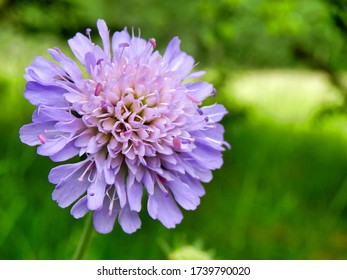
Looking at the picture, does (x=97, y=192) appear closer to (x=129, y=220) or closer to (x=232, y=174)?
(x=129, y=220)

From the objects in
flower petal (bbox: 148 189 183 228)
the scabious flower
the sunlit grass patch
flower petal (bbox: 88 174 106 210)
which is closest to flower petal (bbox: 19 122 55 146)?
the scabious flower

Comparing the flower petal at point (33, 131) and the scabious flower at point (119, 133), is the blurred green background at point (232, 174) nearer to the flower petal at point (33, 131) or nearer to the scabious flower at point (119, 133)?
the scabious flower at point (119, 133)

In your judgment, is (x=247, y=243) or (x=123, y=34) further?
(x=247, y=243)

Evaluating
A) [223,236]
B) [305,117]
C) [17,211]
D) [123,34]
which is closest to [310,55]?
[223,236]

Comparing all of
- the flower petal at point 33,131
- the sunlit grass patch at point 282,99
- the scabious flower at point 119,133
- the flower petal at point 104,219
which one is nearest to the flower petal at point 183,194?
the scabious flower at point 119,133

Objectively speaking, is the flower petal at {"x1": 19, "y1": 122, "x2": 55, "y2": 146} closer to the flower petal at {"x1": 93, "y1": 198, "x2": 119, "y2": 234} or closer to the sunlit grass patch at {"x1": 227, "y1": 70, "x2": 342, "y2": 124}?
the flower petal at {"x1": 93, "y1": 198, "x2": 119, "y2": 234}

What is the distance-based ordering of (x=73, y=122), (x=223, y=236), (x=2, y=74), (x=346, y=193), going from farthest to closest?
(x=2, y=74) → (x=346, y=193) → (x=223, y=236) → (x=73, y=122)

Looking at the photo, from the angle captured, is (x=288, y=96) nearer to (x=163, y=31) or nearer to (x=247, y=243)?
(x=247, y=243)
